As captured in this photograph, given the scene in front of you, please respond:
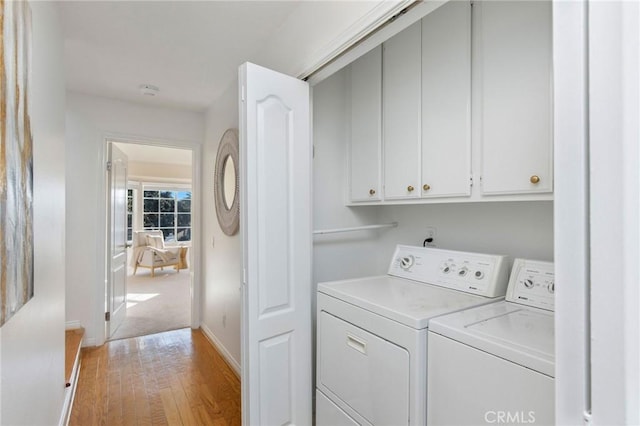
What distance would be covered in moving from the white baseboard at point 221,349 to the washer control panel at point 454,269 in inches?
59.0

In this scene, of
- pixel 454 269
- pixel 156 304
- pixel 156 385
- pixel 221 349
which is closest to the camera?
pixel 454 269

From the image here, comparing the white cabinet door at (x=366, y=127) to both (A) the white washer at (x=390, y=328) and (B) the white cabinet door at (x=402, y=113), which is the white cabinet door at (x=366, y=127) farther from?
→ (A) the white washer at (x=390, y=328)

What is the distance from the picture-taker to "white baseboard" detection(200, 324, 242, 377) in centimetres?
273

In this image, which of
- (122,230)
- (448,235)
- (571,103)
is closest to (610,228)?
(571,103)

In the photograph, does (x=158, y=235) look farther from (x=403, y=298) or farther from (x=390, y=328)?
(x=390, y=328)

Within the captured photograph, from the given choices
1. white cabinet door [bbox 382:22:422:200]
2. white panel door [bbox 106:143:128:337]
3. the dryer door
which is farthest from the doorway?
white cabinet door [bbox 382:22:422:200]

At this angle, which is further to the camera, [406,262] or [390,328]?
[406,262]

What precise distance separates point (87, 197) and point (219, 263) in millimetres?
1458

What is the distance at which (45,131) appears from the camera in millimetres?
1406

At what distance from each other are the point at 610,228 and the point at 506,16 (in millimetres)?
1338

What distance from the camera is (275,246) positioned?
64.0 inches

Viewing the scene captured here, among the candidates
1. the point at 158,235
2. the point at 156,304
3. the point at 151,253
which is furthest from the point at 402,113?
the point at 158,235

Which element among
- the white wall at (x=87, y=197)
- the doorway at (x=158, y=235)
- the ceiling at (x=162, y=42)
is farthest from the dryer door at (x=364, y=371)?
the doorway at (x=158, y=235)

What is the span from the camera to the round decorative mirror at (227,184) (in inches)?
108
